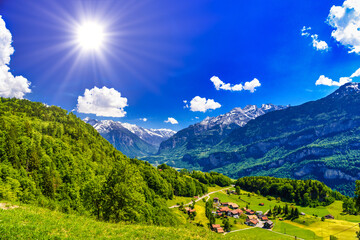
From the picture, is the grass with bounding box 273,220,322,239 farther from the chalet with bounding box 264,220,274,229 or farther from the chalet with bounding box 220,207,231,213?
the chalet with bounding box 220,207,231,213

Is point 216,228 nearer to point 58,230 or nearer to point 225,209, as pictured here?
point 225,209

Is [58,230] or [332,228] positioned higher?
[58,230]

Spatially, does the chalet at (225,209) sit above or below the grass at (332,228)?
above

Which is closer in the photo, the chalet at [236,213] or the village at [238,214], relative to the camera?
the village at [238,214]

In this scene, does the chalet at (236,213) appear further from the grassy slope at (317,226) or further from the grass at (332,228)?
the grass at (332,228)

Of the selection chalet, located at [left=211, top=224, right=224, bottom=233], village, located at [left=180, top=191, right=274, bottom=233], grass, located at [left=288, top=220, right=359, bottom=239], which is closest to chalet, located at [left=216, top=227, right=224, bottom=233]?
→ chalet, located at [left=211, top=224, right=224, bottom=233]

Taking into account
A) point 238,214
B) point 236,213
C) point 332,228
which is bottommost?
point 332,228

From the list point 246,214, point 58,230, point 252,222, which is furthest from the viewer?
point 246,214

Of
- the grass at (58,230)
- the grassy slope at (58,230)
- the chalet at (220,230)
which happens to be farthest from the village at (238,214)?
the grass at (58,230)

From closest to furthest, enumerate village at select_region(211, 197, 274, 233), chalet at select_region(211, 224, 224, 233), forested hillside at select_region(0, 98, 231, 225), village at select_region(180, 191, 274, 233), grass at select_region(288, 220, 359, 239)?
1. forested hillside at select_region(0, 98, 231, 225)
2. grass at select_region(288, 220, 359, 239)
3. chalet at select_region(211, 224, 224, 233)
4. village at select_region(180, 191, 274, 233)
5. village at select_region(211, 197, 274, 233)

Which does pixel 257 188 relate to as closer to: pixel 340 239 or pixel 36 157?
pixel 340 239

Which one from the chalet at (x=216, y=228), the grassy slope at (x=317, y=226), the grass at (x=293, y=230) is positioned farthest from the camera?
the chalet at (x=216, y=228)

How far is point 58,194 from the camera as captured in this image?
51.6m

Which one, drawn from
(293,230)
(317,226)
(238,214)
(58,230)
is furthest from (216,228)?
(58,230)
